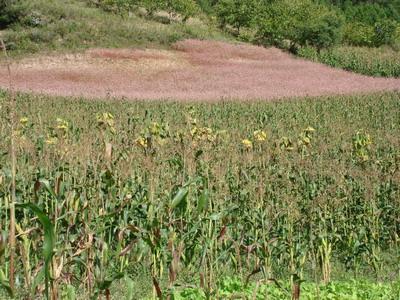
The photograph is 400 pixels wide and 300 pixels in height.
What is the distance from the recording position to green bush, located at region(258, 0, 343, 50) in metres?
45.0

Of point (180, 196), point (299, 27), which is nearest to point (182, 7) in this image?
point (299, 27)

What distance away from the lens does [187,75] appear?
26656mm

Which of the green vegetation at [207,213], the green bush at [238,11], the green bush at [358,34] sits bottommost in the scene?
the green bush at [358,34]

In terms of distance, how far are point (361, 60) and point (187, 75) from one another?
1735 cm

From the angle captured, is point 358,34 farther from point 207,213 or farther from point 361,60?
point 207,213

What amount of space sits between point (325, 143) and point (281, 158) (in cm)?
369

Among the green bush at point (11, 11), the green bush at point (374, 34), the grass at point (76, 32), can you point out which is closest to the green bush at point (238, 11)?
the grass at point (76, 32)

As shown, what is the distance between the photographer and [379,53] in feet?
143

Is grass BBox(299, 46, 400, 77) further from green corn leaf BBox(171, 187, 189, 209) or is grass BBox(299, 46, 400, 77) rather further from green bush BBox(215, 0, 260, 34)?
green corn leaf BBox(171, 187, 189, 209)

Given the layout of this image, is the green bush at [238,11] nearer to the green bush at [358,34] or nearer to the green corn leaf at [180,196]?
the green bush at [358,34]

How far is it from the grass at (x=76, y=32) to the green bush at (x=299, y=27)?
23.5ft

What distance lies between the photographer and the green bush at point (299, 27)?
45000mm

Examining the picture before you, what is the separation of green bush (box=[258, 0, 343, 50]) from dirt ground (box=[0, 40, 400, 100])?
31.3 ft

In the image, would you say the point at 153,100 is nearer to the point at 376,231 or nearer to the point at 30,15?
the point at 376,231
